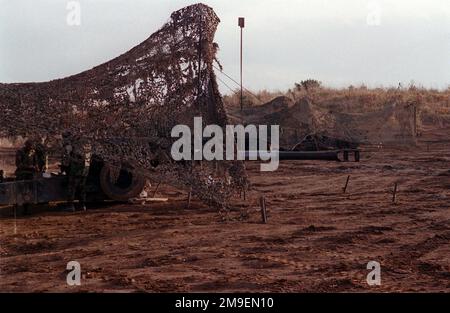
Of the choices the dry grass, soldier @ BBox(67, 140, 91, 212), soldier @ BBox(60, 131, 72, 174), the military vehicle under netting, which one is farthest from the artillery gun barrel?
soldier @ BBox(60, 131, 72, 174)

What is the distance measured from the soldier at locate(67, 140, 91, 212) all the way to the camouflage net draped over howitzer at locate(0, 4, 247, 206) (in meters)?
0.21

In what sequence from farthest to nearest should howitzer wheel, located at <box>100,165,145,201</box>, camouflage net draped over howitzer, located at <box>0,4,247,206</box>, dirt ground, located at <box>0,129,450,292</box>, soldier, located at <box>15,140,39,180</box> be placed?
howitzer wheel, located at <box>100,165,145,201</box>
soldier, located at <box>15,140,39,180</box>
camouflage net draped over howitzer, located at <box>0,4,247,206</box>
dirt ground, located at <box>0,129,450,292</box>

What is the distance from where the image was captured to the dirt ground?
6926 mm

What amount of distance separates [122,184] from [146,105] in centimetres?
200

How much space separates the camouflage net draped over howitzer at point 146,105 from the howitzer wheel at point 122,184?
1.03 metres

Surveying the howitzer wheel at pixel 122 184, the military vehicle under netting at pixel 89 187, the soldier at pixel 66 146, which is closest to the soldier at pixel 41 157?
the military vehicle under netting at pixel 89 187

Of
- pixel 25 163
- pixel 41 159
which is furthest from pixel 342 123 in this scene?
Answer: pixel 25 163

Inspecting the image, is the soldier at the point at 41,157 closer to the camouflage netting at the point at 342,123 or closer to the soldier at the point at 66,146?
the soldier at the point at 66,146

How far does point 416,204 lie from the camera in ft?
40.2

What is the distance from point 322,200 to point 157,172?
4087 mm

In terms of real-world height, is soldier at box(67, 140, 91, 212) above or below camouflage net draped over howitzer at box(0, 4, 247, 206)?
below

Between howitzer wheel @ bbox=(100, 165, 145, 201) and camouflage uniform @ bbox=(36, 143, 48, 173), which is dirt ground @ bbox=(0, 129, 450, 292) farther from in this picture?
camouflage uniform @ bbox=(36, 143, 48, 173)

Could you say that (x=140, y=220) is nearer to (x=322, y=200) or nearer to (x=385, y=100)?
(x=322, y=200)

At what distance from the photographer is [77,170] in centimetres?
1134
